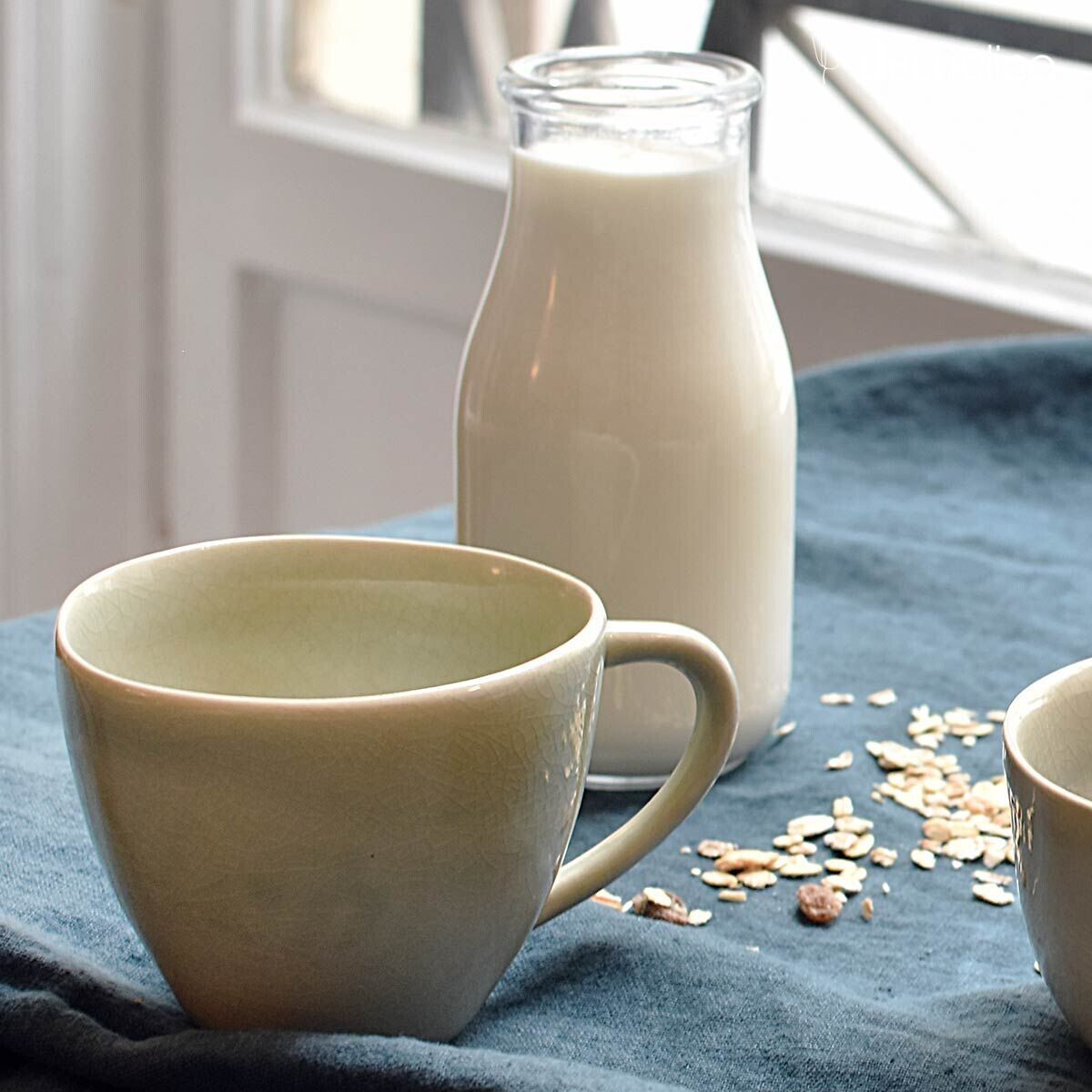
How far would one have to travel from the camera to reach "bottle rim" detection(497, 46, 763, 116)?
500 mm

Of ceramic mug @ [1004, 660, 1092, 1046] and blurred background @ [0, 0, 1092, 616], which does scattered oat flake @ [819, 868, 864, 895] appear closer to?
ceramic mug @ [1004, 660, 1092, 1046]

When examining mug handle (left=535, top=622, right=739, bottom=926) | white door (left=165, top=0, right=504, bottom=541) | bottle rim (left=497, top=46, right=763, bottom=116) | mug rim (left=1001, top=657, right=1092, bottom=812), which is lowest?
white door (left=165, top=0, right=504, bottom=541)

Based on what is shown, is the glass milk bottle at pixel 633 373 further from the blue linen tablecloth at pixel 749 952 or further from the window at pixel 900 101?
the window at pixel 900 101

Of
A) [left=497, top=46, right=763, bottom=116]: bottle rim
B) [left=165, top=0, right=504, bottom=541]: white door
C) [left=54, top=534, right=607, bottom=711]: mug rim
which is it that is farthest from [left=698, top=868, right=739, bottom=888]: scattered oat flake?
[left=165, top=0, right=504, bottom=541]: white door

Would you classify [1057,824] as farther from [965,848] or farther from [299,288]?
[299,288]

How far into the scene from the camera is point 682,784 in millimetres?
397

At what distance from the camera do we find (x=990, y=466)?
795 millimetres

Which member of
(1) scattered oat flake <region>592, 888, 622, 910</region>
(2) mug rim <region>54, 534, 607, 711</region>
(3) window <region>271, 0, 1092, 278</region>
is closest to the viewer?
(2) mug rim <region>54, 534, 607, 711</region>

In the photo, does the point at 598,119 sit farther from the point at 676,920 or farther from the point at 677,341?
the point at 676,920

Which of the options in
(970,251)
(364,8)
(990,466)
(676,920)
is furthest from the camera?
(364,8)

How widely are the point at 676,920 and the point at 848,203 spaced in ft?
2.81

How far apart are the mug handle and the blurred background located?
2.42ft

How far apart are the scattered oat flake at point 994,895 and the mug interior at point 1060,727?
0.08 meters

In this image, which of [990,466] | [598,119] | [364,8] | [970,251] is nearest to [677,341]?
[598,119]
